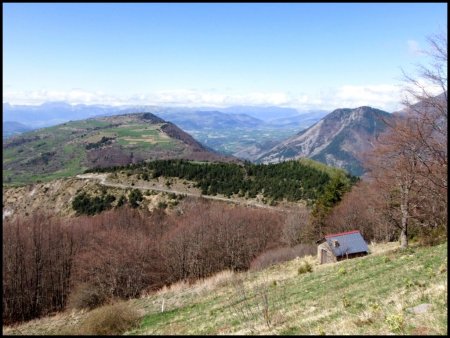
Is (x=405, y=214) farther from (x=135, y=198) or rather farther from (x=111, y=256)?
(x=135, y=198)

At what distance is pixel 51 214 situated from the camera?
366ft

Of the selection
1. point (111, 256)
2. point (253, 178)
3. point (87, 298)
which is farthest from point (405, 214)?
point (253, 178)

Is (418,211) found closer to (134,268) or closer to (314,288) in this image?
(314,288)

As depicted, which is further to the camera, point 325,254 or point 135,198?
point 135,198

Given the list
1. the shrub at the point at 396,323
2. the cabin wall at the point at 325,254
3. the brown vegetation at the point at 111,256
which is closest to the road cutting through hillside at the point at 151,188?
the brown vegetation at the point at 111,256

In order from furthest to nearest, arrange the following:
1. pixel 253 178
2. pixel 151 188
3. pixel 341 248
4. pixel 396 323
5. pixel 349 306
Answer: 1. pixel 253 178
2. pixel 151 188
3. pixel 341 248
4. pixel 349 306
5. pixel 396 323

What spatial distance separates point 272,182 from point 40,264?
6298 cm

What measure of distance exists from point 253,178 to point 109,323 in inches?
3746

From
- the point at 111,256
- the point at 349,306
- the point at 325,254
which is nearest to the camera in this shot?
the point at 349,306

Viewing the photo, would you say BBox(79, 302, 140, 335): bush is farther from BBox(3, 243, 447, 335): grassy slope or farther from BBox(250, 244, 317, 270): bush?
BBox(250, 244, 317, 270): bush

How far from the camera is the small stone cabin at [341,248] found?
127ft

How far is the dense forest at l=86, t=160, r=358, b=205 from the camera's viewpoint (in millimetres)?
99438

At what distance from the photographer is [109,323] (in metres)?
20.0

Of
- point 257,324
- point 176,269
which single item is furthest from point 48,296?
point 257,324
